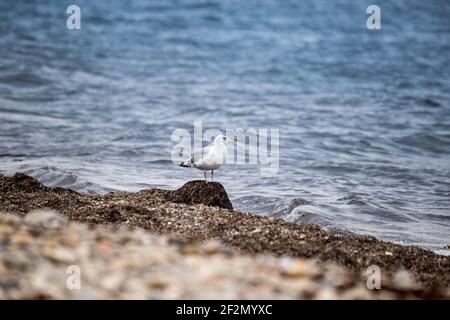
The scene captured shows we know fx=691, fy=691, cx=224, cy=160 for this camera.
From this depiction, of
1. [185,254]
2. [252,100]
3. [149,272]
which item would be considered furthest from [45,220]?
[252,100]

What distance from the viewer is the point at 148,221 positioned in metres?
7.34

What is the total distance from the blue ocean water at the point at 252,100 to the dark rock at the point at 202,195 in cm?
143

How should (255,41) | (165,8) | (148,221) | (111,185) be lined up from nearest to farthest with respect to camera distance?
(148,221), (111,185), (255,41), (165,8)

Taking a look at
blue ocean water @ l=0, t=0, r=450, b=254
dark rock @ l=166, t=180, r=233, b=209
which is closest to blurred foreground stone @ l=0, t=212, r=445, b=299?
dark rock @ l=166, t=180, r=233, b=209

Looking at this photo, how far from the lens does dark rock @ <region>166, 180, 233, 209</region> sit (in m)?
8.11

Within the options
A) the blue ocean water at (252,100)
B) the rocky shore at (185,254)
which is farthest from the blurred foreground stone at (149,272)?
the blue ocean water at (252,100)

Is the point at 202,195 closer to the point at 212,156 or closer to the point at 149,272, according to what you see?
the point at 212,156

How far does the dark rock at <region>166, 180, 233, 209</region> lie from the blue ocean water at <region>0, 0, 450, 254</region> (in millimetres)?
1427

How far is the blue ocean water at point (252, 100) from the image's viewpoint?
10.6 meters

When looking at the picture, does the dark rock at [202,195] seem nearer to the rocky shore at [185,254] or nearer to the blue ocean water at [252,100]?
the rocky shore at [185,254]

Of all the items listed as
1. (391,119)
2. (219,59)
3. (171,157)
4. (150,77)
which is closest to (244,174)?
(171,157)
